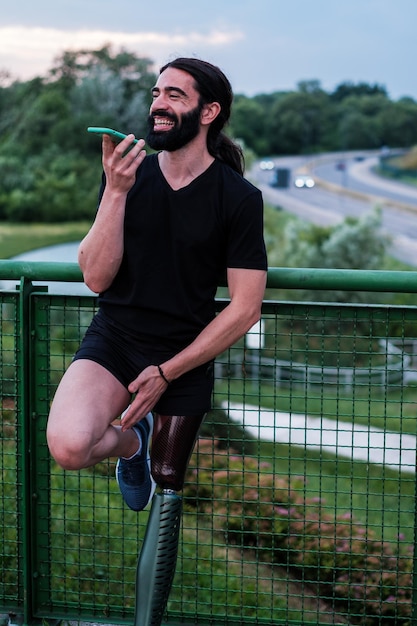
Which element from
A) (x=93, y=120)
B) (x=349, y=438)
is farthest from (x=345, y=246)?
(x=93, y=120)

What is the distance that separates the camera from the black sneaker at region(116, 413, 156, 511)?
10.6ft

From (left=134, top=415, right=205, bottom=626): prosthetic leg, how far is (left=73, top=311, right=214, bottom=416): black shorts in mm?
46

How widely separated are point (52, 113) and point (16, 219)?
14.5 meters

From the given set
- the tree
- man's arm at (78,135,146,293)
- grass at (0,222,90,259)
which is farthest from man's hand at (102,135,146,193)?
grass at (0,222,90,259)

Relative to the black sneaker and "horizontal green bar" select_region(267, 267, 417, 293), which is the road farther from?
the black sneaker

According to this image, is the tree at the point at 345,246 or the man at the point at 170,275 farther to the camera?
the tree at the point at 345,246

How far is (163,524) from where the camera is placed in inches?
118

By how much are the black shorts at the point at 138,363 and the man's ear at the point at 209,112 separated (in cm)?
74

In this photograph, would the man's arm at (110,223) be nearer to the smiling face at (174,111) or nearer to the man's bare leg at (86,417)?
the smiling face at (174,111)

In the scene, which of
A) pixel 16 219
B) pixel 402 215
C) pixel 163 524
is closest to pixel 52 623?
pixel 163 524

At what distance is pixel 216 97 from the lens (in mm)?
3172

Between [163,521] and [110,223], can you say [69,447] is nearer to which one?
[163,521]

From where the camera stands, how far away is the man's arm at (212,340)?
3027 mm

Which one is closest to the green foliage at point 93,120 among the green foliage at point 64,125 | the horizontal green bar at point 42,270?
the green foliage at point 64,125
